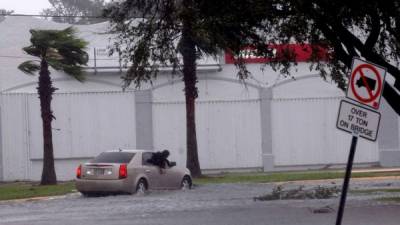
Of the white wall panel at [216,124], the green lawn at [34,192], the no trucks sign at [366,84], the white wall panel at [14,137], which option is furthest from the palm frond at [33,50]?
the no trucks sign at [366,84]

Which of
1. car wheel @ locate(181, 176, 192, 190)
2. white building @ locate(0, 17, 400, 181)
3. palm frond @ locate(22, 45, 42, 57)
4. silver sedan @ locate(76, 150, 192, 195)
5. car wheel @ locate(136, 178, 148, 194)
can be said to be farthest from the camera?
Answer: white building @ locate(0, 17, 400, 181)

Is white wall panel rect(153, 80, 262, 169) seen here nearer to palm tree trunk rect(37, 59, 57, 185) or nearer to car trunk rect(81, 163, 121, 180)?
palm tree trunk rect(37, 59, 57, 185)

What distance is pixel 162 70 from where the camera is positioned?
41.4 meters

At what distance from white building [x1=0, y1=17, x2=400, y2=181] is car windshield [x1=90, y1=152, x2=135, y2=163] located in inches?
627

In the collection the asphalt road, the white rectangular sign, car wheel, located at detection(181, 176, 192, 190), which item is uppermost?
the white rectangular sign

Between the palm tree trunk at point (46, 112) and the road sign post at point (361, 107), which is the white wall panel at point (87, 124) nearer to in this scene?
the palm tree trunk at point (46, 112)

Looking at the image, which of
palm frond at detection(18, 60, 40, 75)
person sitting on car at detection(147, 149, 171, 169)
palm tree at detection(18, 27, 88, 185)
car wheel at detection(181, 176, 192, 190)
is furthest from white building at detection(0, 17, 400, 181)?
person sitting on car at detection(147, 149, 171, 169)

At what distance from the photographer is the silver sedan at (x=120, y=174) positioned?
24.2 m

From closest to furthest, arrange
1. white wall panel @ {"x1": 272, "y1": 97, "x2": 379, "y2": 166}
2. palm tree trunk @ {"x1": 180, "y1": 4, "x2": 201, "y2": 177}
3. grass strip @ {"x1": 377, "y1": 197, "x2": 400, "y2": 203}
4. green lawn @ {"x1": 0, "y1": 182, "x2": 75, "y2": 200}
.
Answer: grass strip @ {"x1": 377, "y1": 197, "x2": 400, "y2": 203}, green lawn @ {"x1": 0, "y1": 182, "x2": 75, "y2": 200}, palm tree trunk @ {"x1": 180, "y1": 4, "x2": 201, "y2": 177}, white wall panel @ {"x1": 272, "y1": 97, "x2": 379, "y2": 166}

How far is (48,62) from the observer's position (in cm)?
3312

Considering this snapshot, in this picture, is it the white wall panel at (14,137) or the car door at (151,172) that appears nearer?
the car door at (151,172)

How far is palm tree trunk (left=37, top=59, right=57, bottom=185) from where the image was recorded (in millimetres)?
32812

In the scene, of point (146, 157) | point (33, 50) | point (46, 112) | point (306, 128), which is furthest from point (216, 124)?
point (146, 157)

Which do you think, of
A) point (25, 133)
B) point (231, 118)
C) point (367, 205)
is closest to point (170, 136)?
point (231, 118)
